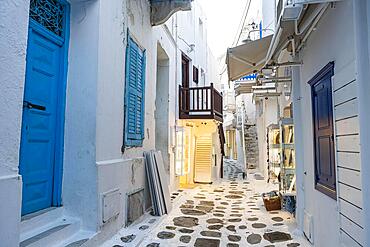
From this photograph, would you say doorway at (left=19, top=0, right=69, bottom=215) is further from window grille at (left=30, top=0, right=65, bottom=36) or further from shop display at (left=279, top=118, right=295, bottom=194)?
shop display at (left=279, top=118, right=295, bottom=194)

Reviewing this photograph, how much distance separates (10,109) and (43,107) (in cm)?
95

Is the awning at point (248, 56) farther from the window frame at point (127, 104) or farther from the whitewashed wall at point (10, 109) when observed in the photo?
the whitewashed wall at point (10, 109)

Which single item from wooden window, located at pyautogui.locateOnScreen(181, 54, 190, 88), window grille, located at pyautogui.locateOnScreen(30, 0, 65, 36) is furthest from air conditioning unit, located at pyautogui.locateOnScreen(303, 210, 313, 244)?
wooden window, located at pyautogui.locateOnScreen(181, 54, 190, 88)

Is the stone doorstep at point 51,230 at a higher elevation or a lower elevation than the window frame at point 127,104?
lower

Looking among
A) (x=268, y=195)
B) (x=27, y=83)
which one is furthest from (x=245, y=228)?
(x=27, y=83)

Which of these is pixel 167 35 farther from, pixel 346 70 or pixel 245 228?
pixel 346 70

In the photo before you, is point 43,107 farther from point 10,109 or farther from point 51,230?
point 51,230

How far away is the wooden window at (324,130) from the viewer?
2955mm

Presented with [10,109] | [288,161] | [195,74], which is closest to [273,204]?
[288,161]

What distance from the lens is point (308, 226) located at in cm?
383

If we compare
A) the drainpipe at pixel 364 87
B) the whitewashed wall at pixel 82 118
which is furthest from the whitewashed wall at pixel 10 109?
the drainpipe at pixel 364 87

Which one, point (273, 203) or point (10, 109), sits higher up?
point (10, 109)

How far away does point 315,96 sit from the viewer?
357 centimetres

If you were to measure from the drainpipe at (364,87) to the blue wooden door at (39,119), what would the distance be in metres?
2.96
